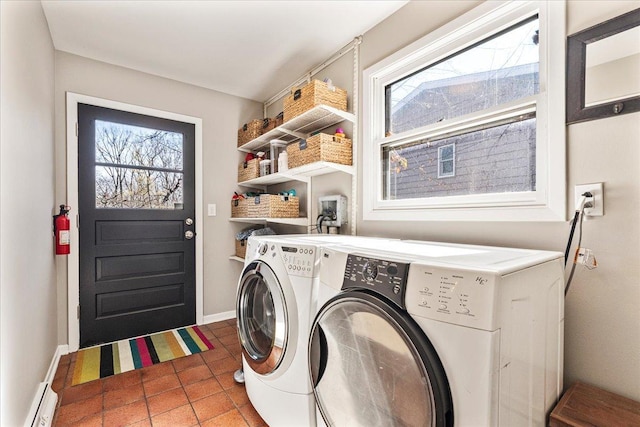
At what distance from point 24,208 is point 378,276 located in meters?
1.67

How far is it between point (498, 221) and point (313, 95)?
140 cm

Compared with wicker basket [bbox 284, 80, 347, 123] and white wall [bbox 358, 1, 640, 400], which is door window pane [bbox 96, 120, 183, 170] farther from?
white wall [bbox 358, 1, 640, 400]

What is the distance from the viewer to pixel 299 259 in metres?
1.36

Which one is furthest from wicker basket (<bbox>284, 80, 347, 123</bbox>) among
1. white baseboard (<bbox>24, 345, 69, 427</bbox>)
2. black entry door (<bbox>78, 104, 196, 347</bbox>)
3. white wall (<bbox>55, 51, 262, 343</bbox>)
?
white baseboard (<bbox>24, 345, 69, 427</bbox>)

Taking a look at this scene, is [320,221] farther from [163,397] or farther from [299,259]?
[163,397]

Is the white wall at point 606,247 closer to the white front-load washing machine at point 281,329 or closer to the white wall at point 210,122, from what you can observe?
the white front-load washing machine at point 281,329

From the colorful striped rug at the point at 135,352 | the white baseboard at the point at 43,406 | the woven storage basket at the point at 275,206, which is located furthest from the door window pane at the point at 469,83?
the white baseboard at the point at 43,406

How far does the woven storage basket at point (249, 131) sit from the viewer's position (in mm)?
2889

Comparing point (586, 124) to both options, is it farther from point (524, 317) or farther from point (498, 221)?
→ point (524, 317)

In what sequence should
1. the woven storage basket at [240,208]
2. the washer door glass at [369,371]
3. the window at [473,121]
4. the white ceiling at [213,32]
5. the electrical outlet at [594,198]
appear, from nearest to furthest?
the washer door glass at [369,371]
the electrical outlet at [594,198]
the window at [473,121]
the white ceiling at [213,32]
the woven storage basket at [240,208]

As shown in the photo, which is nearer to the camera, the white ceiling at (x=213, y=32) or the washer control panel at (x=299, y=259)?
the washer control panel at (x=299, y=259)

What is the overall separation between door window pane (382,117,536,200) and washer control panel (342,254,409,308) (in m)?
0.89

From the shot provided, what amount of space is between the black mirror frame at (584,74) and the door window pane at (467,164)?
0.19m

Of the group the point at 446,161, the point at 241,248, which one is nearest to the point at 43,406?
the point at 241,248
